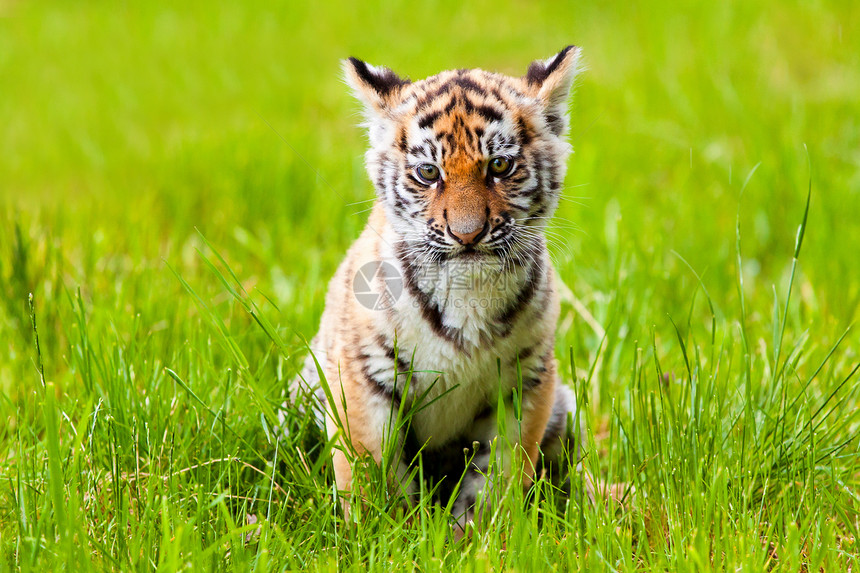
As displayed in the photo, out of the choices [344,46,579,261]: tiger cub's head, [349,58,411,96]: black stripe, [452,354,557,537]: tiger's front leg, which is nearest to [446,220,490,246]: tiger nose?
[344,46,579,261]: tiger cub's head

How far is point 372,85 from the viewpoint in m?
3.65

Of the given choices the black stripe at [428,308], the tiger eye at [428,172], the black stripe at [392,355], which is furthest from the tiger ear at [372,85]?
the black stripe at [392,355]

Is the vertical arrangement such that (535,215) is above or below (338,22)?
below

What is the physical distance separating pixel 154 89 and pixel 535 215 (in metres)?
8.41

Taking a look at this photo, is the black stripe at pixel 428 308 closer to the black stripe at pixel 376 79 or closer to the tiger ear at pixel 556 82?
the black stripe at pixel 376 79

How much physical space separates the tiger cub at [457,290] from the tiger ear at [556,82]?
1cm

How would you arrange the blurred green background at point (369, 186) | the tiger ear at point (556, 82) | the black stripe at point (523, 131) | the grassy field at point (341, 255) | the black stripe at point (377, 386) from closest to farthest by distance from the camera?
1. the grassy field at point (341, 255)
2. the black stripe at point (377, 386)
3. the black stripe at point (523, 131)
4. the tiger ear at point (556, 82)
5. the blurred green background at point (369, 186)

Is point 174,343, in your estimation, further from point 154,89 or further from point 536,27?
point 536,27

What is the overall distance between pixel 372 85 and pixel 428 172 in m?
0.58

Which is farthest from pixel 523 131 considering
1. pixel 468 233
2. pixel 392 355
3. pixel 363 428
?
pixel 363 428

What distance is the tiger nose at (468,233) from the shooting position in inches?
125

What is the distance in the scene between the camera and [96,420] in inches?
123

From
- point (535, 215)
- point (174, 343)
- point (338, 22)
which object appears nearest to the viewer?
point (535, 215)

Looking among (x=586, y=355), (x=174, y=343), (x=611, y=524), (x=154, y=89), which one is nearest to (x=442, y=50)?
(x=154, y=89)
